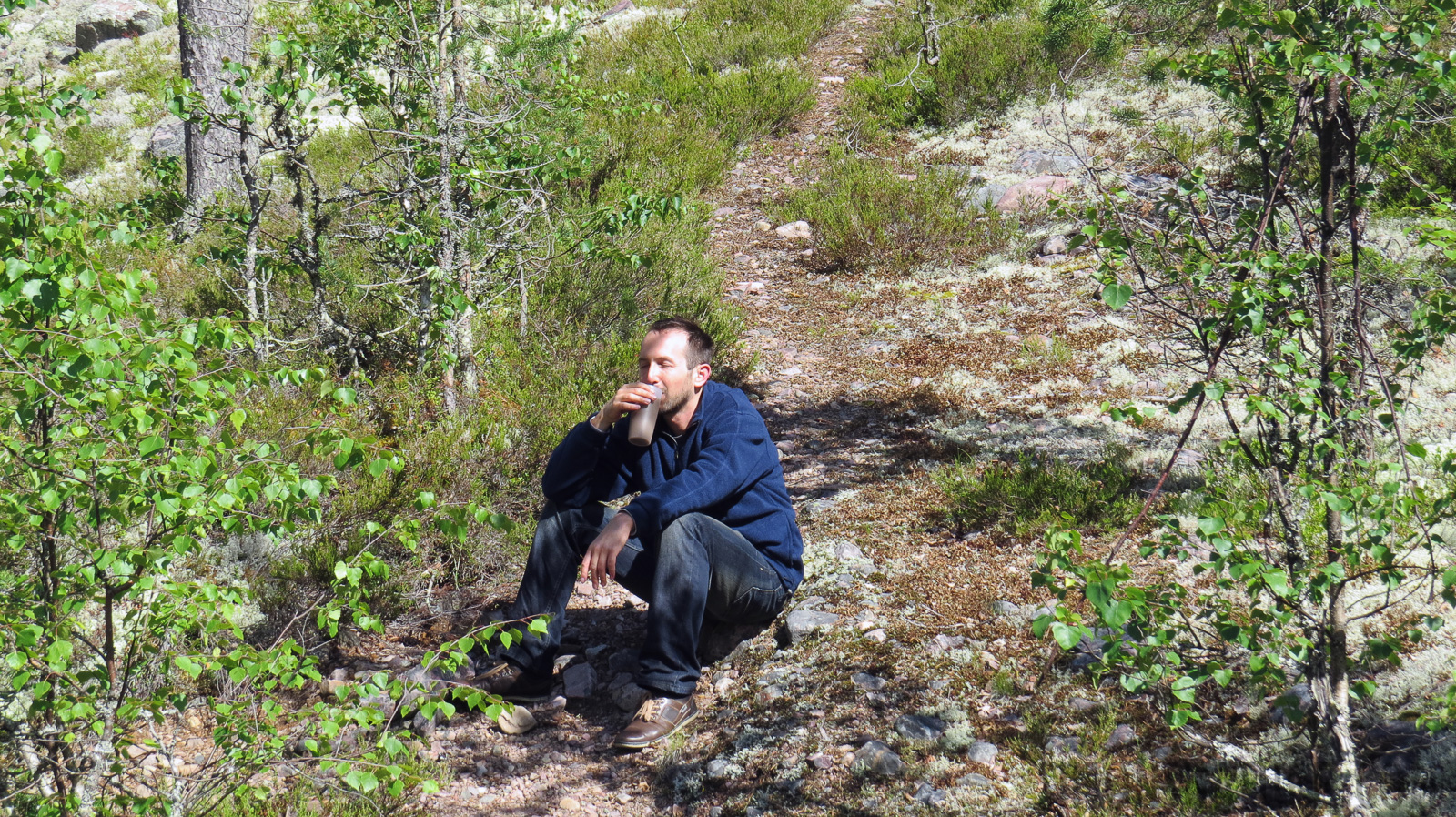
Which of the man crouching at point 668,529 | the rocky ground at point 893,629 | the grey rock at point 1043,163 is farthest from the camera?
the grey rock at point 1043,163

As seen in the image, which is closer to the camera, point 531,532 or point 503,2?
point 531,532

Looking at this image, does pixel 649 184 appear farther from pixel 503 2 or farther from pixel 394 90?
pixel 394 90

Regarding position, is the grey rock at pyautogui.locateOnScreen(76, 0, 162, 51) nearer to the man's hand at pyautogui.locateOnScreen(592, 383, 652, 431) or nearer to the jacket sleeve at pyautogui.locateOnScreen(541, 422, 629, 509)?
the jacket sleeve at pyautogui.locateOnScreen(541, 422, 629, 509)

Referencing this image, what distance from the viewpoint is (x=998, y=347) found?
21.6 ft

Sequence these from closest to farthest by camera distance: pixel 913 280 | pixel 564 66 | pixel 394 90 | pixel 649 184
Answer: pixel 394 90 → pixel 564 66 → pixel 913 280 → pixel 649 184

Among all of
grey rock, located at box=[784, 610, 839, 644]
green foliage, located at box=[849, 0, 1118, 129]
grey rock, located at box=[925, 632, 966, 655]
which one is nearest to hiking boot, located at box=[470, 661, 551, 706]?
grey rock, located at box=[784, 610, 839, 644]

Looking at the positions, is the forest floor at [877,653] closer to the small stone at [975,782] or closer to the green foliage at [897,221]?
the small stone at [975,782]

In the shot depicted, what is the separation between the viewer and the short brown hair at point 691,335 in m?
3.68

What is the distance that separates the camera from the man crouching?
11.1ft

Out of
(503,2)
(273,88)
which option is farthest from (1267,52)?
(503,2)

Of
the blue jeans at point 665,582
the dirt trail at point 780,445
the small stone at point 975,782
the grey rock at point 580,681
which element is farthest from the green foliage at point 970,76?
the small stone at point 975,782

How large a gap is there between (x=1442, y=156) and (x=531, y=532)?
691 centimetres

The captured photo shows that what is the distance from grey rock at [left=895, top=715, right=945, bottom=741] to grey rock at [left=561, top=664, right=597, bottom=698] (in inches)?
51.3

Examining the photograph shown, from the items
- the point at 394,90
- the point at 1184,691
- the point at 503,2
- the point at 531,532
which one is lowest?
the point at 531,532
